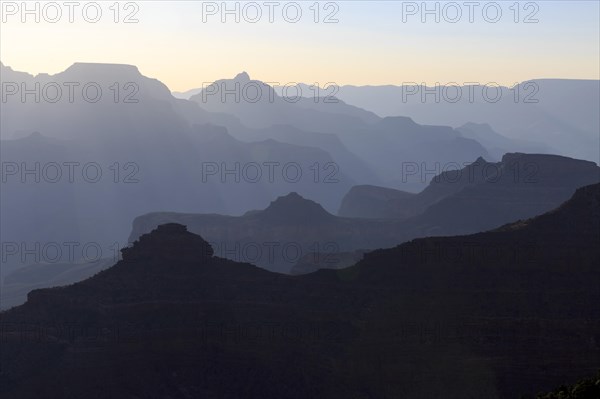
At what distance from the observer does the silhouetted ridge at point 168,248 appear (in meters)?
67.2

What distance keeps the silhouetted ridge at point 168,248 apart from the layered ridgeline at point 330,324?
0.31 feet

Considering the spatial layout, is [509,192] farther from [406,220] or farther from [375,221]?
[375,221]

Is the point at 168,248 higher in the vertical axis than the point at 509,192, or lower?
lower

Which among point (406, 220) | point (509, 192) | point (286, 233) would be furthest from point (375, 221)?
point (509, 192)

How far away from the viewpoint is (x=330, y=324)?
63.8 metres

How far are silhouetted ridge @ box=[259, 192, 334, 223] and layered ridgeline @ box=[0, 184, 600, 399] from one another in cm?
9307

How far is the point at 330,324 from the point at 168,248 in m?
13.5

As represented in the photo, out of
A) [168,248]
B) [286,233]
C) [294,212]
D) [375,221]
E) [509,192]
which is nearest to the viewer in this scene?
[168,248]

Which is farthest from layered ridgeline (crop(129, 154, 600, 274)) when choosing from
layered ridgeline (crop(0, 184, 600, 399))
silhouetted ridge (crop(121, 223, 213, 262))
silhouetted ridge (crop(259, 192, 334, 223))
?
layered ridgeline (crop(0, 184, 600, 399))

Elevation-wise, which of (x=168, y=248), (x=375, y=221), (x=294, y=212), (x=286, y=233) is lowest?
(x=286, y=233)

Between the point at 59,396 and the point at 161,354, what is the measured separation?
7111 millimetres

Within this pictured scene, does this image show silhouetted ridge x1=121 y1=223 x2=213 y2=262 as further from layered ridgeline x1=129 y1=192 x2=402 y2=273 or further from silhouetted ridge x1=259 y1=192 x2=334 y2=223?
silhouetted ridge x1=259 y1=192 x2=334 y2=223

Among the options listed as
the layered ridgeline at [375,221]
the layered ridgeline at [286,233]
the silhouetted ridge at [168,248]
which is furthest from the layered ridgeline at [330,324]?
the layered ridgeline at [286,233]

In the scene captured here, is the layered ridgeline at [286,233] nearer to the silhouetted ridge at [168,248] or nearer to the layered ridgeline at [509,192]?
the layered ridgeline at [509,192]
